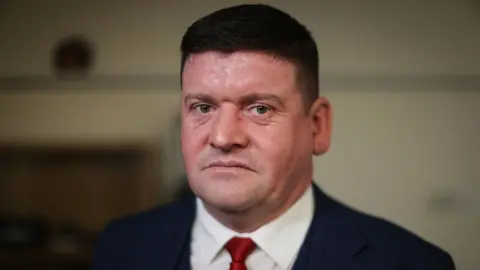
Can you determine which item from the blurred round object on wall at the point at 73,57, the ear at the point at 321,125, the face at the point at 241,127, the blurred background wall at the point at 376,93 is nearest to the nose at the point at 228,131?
the face at the point at 241,127

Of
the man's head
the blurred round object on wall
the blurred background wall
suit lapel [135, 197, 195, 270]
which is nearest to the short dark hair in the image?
the man's head

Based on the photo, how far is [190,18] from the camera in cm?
175

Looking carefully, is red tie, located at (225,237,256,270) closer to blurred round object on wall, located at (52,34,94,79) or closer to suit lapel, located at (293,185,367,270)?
suit lapel, located at (293,185,367,270)

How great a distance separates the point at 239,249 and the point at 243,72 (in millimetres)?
225

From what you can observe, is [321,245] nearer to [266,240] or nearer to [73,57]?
[266,240]

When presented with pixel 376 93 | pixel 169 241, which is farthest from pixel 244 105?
pixel 376 93

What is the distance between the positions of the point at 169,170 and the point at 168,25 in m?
0.42

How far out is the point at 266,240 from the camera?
771mm

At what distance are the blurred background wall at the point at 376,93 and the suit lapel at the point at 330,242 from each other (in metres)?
0.95

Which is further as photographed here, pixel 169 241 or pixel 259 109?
pixel 169 241

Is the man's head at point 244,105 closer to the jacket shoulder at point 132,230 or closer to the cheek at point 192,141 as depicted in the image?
the cheek at point 192,141

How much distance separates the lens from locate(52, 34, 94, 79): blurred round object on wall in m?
1.81

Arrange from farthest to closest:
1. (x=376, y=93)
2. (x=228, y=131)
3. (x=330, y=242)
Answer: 1. (x=376, y=93)
2. (x=330, y=242)
3. (x=228, y=131)

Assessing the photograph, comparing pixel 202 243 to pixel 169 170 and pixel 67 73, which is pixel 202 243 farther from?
pixel 67 73
